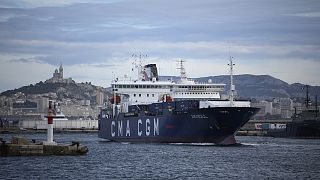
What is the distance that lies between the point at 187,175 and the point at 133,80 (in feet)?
135

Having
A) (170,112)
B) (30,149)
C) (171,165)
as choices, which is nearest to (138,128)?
(170,112)

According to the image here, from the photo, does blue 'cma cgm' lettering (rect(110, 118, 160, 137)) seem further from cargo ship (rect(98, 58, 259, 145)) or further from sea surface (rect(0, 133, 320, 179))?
sea surface (rect(0, 133, 320, 179))

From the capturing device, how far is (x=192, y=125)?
213ft

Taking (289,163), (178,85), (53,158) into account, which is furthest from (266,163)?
(178,85)

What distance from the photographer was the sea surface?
39688 millimetres

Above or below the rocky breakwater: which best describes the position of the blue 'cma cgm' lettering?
above

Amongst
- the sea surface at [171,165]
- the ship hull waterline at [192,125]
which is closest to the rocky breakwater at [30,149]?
the sea surface at [171,165]

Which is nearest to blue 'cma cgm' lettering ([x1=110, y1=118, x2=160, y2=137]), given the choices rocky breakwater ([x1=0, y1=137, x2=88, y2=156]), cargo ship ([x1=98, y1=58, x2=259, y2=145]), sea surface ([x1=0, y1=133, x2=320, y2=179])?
cargo ship ([x1=98, y1=58, x2=259, y2=145])

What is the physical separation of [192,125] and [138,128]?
959cm

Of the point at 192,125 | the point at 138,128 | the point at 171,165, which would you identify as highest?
the point at 192,125

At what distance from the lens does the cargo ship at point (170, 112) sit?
63.6 metres

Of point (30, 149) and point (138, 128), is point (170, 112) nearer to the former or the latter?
point (138, 128)

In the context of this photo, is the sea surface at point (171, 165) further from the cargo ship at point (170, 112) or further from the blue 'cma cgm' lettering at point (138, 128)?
the blue 'cma cgm' lettering at point (138, 128)

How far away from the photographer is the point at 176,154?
54094 millimetres
